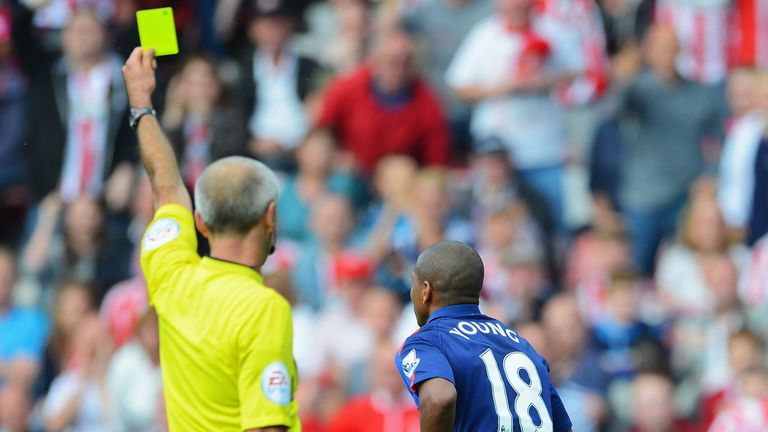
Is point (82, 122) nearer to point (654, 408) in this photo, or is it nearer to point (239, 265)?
point (654, 408)

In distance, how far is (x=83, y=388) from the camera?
38.8 ft

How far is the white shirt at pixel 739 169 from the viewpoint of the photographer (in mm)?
12211

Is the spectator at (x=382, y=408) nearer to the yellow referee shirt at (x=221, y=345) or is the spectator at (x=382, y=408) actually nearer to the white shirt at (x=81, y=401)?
the white shirt at (x=81, y=401)

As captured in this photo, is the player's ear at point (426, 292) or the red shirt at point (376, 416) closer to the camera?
the player's ear at point (426, 292)

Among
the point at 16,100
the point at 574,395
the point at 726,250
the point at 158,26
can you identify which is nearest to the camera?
the point at 158,26

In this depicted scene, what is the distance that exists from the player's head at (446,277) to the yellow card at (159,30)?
4.25 feet

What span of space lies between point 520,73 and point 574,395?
3145mm

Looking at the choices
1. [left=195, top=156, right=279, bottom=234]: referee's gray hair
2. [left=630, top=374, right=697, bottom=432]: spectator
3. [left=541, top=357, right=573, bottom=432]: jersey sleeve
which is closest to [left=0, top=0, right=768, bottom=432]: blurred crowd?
[left=630, top=374, right=697, bottom=432]: spectator

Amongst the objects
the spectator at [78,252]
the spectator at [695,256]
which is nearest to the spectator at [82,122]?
the spectator at [78,252]

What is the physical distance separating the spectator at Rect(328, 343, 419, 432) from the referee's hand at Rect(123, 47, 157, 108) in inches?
191

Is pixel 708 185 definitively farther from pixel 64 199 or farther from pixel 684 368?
pixel 64 199

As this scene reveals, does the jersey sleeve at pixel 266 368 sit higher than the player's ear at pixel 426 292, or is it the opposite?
the player's ear at pixel 426 292

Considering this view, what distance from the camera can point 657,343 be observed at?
10.8 m

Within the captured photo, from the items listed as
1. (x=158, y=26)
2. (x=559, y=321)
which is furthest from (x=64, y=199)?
(x=158, y=26)
